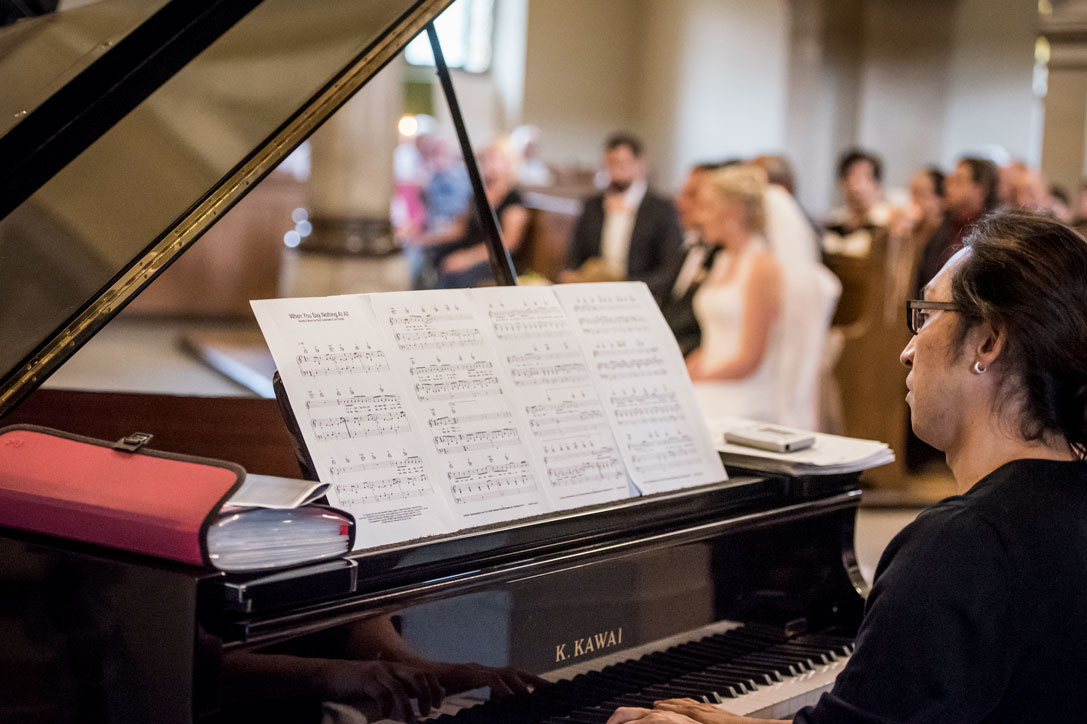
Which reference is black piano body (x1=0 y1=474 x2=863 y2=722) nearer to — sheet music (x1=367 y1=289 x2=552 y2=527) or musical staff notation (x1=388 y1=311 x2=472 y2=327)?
sheet music (x1=367 y1=289 x2=552 y2=527)

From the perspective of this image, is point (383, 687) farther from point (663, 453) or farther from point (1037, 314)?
point (1037, 314)

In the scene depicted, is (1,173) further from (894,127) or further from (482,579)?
(894,127)

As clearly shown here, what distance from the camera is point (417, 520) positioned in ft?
5.32

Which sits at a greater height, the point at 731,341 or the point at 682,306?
the point at 682,306

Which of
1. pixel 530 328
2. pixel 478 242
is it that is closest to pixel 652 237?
pixel 478 242

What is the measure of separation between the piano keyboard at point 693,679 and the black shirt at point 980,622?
443 millimetres

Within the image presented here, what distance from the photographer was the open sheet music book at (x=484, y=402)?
1608mm

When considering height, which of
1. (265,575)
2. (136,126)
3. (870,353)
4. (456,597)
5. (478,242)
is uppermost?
(136,126)

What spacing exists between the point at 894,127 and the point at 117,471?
11.0m

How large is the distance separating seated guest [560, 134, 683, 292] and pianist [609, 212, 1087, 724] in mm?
4654

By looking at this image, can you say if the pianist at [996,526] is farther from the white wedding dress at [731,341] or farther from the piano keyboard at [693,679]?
the white wedding dress at [731,341]

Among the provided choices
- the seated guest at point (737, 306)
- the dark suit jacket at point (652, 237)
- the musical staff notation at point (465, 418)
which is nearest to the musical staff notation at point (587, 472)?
the musical staff notation at point (465, 418)

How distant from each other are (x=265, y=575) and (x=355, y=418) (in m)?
0.33

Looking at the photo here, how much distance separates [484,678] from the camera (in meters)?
1.61
